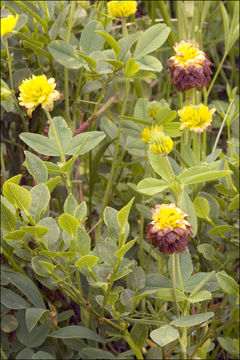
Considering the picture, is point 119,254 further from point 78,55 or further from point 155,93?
point 155,93

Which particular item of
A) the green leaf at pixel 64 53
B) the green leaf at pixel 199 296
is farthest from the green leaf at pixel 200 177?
the green leaf at pixel 64 53

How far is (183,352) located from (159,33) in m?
0.38

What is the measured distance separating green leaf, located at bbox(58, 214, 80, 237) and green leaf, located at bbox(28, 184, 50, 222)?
0.09ft

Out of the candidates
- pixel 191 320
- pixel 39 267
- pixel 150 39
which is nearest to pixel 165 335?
pixel 191 320

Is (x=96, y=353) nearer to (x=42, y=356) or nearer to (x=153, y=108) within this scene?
(x=42, y=356)

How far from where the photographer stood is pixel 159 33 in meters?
0.74

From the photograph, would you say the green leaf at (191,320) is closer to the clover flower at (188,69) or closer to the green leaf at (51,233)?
the green leaf at (51,233)

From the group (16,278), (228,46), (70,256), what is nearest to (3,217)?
(70,256)

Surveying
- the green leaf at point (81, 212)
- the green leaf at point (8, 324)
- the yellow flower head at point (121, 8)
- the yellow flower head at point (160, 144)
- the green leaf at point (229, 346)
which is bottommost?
the green leaf at point (229, 346)

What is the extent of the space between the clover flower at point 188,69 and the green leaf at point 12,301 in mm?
325

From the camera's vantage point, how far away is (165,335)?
0.58 metres

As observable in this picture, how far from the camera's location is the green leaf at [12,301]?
75cm

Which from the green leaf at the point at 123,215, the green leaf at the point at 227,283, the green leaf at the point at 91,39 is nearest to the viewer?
the green leaf at the point at 123,215

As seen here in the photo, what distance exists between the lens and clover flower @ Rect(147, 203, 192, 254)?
56cm
